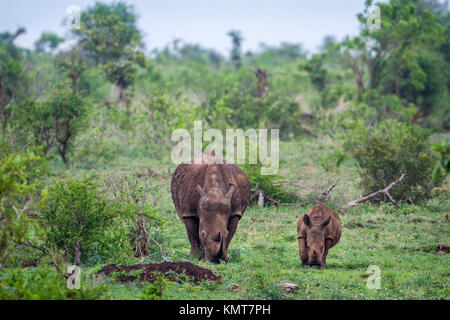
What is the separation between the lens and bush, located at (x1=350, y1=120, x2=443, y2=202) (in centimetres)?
1786

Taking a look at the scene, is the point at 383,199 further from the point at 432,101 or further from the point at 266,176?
the point at 432,101

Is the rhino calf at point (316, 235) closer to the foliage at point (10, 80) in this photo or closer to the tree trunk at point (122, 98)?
the foliage at point (10, 80)

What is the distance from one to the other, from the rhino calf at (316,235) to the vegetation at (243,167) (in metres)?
0.35

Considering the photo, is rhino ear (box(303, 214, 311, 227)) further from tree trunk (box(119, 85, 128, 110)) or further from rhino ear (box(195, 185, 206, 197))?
tree trunk (box(119, 85, 128, 110))

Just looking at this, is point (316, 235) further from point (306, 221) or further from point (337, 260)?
point (337, 260)

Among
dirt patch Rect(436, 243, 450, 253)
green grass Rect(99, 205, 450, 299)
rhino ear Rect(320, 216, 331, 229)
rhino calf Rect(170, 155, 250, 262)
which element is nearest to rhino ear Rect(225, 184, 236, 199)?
rhino calf Rect(170, 155, 250, 262)

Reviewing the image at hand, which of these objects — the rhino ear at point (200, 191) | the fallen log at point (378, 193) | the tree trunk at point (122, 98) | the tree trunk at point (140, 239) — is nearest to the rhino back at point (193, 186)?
the rhino ear at point (200, 191)

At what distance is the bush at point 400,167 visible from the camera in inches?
703

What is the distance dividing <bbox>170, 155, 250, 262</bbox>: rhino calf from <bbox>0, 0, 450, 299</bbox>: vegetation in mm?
427

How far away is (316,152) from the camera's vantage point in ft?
83.9

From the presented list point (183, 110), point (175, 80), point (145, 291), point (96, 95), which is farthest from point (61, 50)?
point (145, 291)

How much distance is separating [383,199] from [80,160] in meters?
10.7

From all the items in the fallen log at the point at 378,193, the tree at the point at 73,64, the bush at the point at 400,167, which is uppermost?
the tree at the point at 73,64
